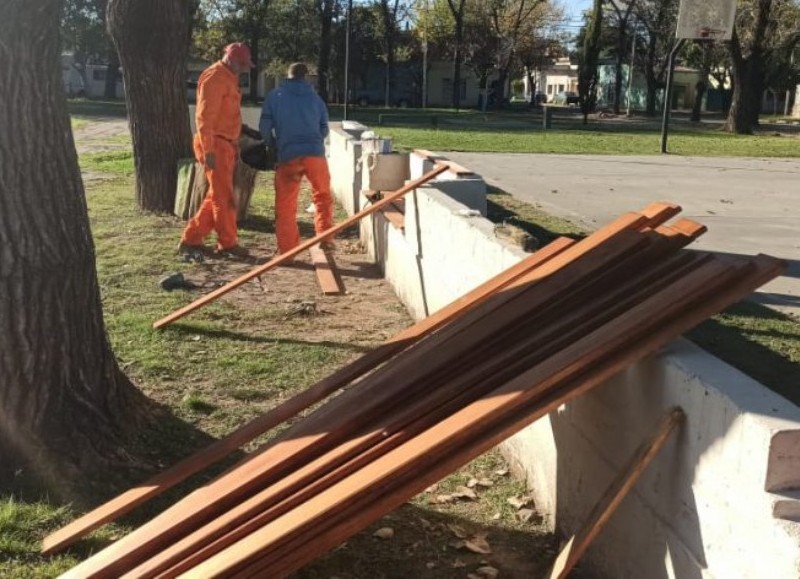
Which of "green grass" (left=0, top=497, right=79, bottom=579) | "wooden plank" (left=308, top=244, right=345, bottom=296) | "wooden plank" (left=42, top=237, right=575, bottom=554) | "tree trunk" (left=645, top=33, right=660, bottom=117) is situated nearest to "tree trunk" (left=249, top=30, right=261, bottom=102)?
"tree trunk" (left=645, top=33, right=660, bottom=117)

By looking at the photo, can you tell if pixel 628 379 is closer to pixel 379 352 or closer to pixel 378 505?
pixel 378 505

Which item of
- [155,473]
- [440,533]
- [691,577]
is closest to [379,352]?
[440,533]

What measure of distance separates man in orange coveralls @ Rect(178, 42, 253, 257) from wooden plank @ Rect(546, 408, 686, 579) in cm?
651

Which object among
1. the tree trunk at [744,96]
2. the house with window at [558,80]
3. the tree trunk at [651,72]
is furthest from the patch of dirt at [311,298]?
the house with window at [558,80]

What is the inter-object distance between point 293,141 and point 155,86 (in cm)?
336

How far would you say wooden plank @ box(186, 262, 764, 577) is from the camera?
107 inches

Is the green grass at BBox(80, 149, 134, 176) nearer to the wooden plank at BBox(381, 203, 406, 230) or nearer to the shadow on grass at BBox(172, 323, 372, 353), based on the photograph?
the wooden plank at BBox(381, 203, 406, 230)

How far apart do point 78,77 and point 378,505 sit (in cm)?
7200

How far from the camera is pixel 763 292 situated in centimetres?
711

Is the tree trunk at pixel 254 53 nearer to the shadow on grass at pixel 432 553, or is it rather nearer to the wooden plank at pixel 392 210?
the wooden plank at pixel 392 210

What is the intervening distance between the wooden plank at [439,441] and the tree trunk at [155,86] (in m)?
9.19

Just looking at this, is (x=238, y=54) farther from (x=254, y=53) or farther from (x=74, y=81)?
(x=74, y=81)

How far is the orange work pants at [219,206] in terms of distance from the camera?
345 inches

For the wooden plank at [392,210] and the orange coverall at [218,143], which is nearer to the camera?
the wooden plank at [392,210]
